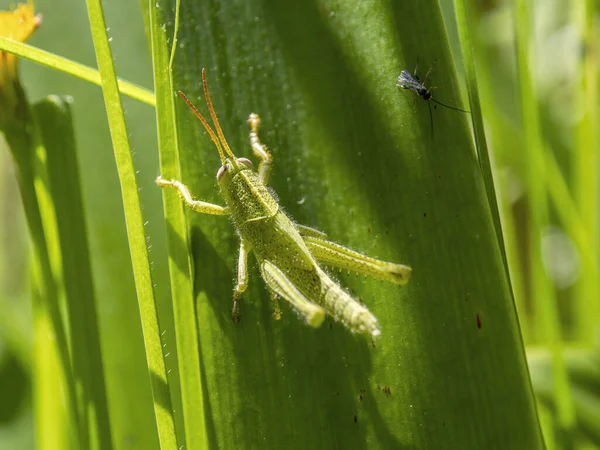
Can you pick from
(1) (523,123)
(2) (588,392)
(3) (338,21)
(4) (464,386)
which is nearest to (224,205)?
(3) (338,21)

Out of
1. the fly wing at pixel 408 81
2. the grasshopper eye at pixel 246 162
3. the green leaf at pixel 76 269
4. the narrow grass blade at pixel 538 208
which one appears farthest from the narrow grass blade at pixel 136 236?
Result: the narrow grass blade at pixel 538 208

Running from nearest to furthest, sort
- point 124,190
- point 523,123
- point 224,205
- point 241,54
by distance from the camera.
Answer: point 124,190
point 241,54
point 224,205
point 523,123

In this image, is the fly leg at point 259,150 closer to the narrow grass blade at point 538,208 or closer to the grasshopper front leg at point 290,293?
the grasshopper front leg at point 290,293

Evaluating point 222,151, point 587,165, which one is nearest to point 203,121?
point 222,151

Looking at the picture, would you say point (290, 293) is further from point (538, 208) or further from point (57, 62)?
point (538, 208)

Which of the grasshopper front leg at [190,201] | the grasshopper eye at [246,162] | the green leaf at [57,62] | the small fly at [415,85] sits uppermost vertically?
the green leaf at [57,62]

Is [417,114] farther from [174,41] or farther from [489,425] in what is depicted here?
[489,425]
